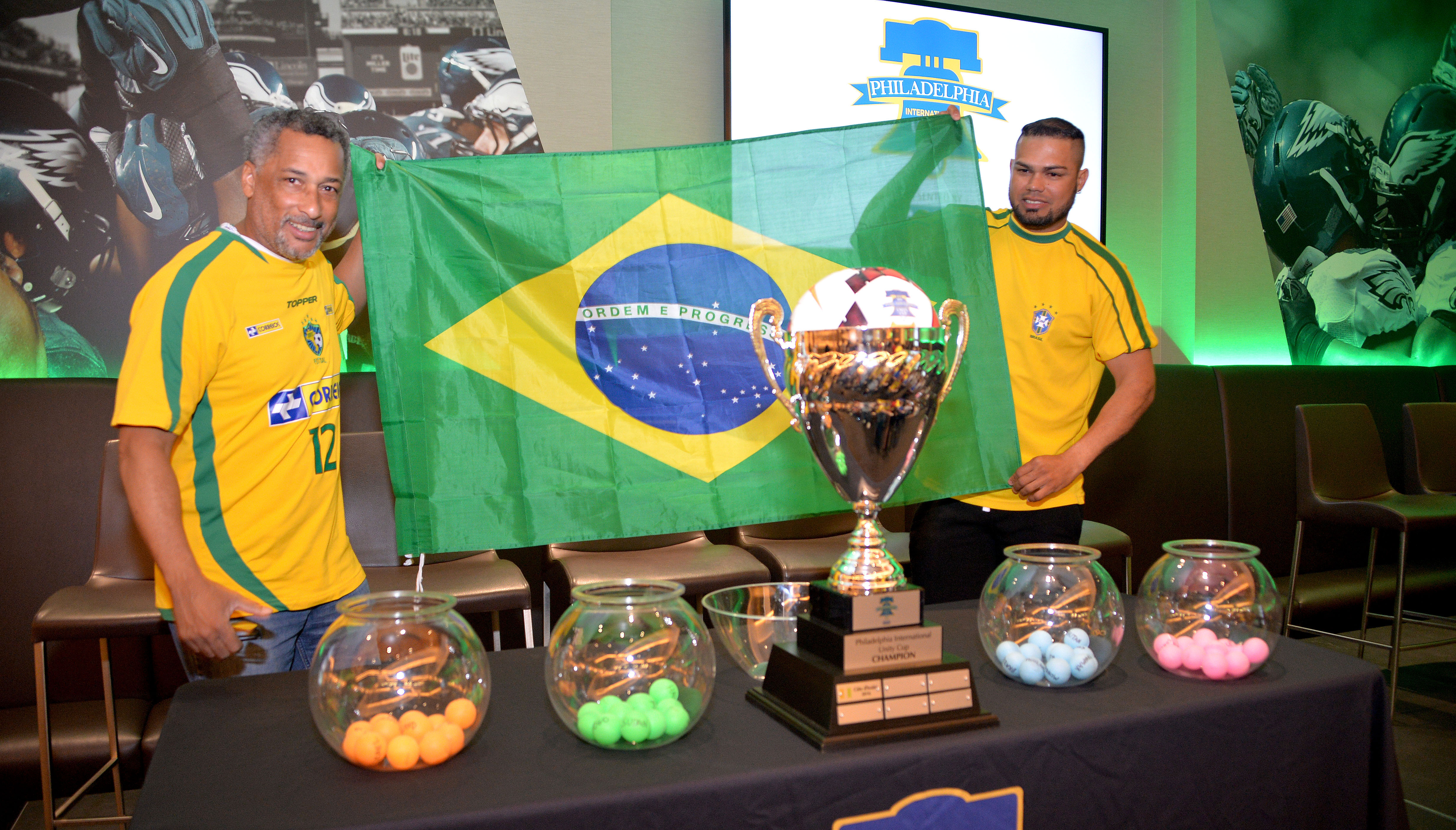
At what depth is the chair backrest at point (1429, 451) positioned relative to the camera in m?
4.19

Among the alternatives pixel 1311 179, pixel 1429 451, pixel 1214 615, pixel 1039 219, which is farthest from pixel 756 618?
pixel 1311 179

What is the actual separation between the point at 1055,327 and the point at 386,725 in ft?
5.54

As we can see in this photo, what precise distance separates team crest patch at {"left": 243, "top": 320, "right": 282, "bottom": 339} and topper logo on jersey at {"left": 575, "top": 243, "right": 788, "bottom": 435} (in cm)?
55

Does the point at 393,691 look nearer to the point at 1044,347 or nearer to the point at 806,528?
the point at 1044,347

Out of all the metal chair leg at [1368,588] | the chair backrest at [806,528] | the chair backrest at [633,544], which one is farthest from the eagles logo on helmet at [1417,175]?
the chair backrest at [633,544]

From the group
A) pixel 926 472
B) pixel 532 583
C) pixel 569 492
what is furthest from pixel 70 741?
pixel 926 472

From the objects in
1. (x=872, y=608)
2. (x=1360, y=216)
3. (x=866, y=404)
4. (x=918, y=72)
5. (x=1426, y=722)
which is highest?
(x=918, y=72)

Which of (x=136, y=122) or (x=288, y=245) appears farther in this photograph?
(x=136, y=122)

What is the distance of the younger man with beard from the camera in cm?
210

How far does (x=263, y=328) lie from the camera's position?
5.31ft

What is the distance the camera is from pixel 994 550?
7.02 feet

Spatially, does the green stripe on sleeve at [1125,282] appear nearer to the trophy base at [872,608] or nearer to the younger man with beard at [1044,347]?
the younger man with beard at [1044,347]

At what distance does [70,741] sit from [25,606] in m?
0.54

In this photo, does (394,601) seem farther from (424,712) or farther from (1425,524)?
(1425,524)
